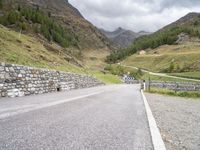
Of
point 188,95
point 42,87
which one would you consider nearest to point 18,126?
point 42,87

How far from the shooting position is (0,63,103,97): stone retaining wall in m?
16.8

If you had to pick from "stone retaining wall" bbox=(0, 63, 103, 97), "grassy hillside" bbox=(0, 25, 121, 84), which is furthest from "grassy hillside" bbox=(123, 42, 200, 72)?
"stone retaining wall" bbox=(0, 63, 103, 97)

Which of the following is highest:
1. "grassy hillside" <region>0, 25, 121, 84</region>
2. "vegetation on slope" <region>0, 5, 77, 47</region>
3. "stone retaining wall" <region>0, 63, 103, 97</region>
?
"vegetation on slope" <region>0, 5, 77, 47</region>

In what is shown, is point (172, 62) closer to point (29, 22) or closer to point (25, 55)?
point (29, 22)

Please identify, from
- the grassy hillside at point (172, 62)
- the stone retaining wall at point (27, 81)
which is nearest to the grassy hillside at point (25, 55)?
the stone retaining wall at point (27, 81)

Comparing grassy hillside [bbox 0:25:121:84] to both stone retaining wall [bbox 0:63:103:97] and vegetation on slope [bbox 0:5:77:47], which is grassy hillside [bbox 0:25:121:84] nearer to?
stone retaining wall [bbox 0:63:103:97]

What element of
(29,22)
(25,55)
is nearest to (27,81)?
(25,55)

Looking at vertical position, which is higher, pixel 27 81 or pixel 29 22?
pixel 29 22

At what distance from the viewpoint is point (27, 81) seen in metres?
19.3

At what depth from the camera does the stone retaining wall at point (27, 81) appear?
55.0ft

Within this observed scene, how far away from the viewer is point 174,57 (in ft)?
528

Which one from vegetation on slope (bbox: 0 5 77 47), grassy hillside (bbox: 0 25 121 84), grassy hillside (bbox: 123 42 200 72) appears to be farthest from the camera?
grassy hillside (bbox: 123 42 200 72)

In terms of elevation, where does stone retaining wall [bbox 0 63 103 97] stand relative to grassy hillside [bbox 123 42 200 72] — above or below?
below

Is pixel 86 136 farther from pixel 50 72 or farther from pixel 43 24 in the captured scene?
pixel 43 24
